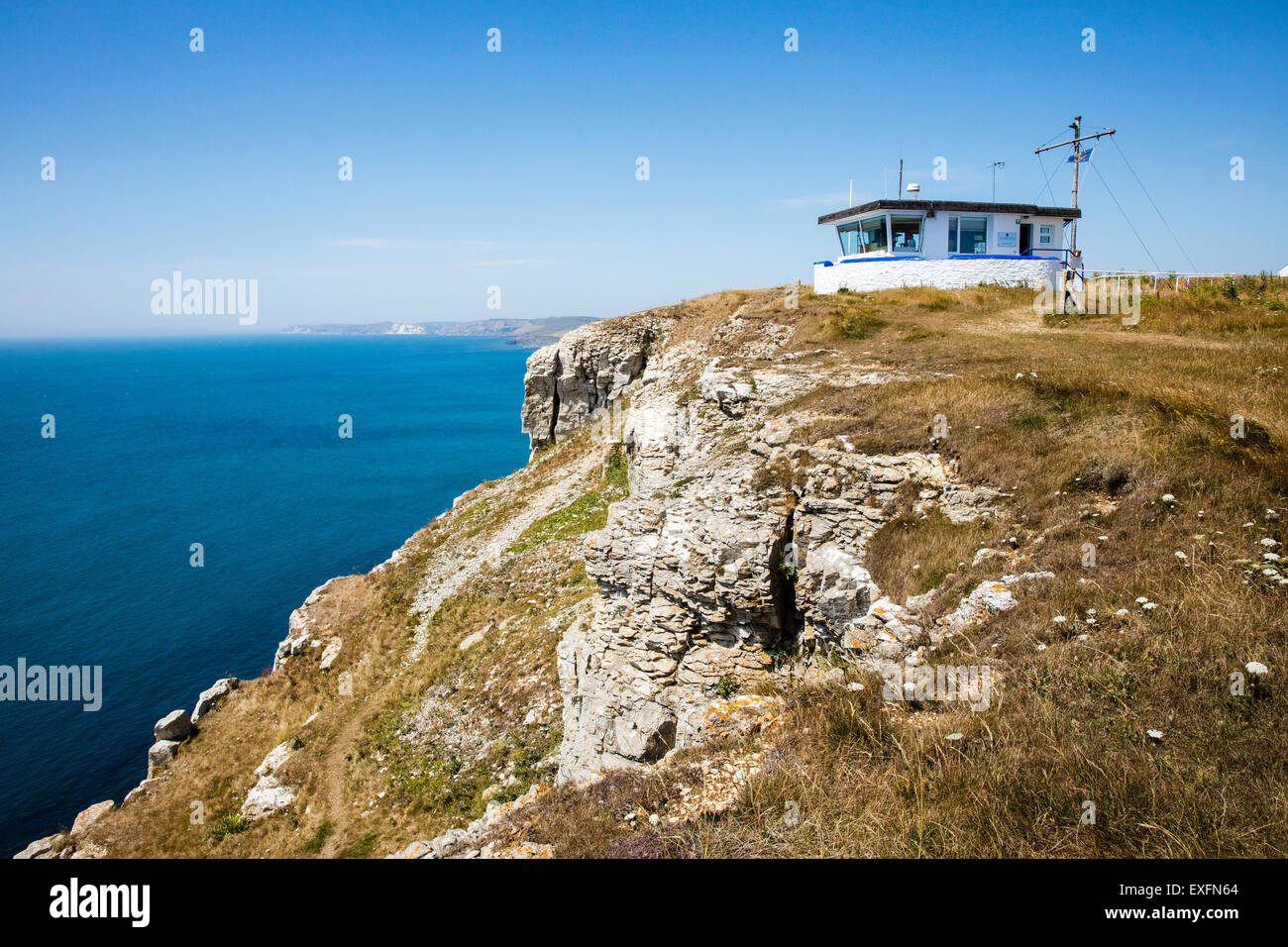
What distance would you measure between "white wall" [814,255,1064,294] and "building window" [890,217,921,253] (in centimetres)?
81

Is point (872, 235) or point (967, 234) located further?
point (872, 235)

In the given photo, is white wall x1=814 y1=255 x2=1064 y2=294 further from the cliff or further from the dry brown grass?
the dry brown grass

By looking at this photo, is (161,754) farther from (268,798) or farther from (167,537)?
(167,537)

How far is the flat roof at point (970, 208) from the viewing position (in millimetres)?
33938

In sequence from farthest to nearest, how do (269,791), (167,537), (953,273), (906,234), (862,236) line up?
(167,537) → (862,236) → (906,234) → (953,273) → (269,791)

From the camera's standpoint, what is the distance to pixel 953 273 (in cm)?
3447

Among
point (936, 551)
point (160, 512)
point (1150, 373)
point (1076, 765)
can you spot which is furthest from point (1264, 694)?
point (160, 512)

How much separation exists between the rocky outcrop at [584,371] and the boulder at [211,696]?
27151 millimetres

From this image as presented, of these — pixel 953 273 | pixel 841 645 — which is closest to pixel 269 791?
pixel 841 645

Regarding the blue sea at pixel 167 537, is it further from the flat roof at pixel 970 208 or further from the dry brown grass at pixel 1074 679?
the flat roof at pixel 970 208

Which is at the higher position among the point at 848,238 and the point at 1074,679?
the point at 848,238

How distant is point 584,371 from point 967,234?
25.5m

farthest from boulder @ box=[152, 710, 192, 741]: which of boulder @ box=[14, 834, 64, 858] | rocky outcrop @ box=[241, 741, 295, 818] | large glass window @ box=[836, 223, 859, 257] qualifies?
large glass window @ box=[836, 223, 859, 257]
